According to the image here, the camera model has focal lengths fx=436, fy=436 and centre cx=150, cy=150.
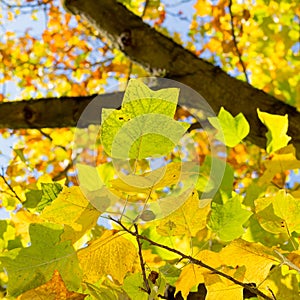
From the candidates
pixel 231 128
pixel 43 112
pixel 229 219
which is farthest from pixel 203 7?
pixel 229 219

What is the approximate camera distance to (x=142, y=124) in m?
0.49

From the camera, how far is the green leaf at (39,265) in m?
0.55

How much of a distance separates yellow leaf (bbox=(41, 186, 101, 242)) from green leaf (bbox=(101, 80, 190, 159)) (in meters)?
0.07

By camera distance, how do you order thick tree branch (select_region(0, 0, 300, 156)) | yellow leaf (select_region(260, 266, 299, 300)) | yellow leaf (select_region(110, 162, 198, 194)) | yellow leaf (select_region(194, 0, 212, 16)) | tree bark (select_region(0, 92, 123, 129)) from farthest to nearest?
yellow leaf (select_region(194, 0, 212, 16)) < tree bark (select_region(0, 92, 123, 129)) < thick tree branch (select_region(0, 0, 300, 156)) < yellow leaf (select_region(260, 266, 299, 300)) < yellow leaf (select_region(110, 162, 198, 194))

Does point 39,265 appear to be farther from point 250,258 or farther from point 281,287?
point 281,287

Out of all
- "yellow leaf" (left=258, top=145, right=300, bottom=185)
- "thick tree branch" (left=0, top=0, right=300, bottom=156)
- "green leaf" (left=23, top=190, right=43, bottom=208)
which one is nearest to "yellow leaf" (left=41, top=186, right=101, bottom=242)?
"green leaf" (left=23, top=190, right=43, bottom=208)

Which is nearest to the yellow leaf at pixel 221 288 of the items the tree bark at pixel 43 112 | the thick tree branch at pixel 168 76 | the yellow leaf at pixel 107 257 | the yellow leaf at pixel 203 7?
the yellow leaf at pixel 107 257

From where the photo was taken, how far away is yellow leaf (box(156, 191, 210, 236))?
582 millimetres

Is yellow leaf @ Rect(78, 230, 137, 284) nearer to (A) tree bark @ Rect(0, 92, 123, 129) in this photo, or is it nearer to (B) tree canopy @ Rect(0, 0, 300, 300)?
(B) tree canopy @ Rect(0, 0, 300, 300)

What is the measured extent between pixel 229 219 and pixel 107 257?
0.75 ft

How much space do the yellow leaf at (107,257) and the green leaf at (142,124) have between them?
0.12 meters

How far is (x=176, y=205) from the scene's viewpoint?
58 cm

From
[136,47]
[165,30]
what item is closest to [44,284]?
[136,47]

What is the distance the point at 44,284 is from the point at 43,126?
4.24ft
